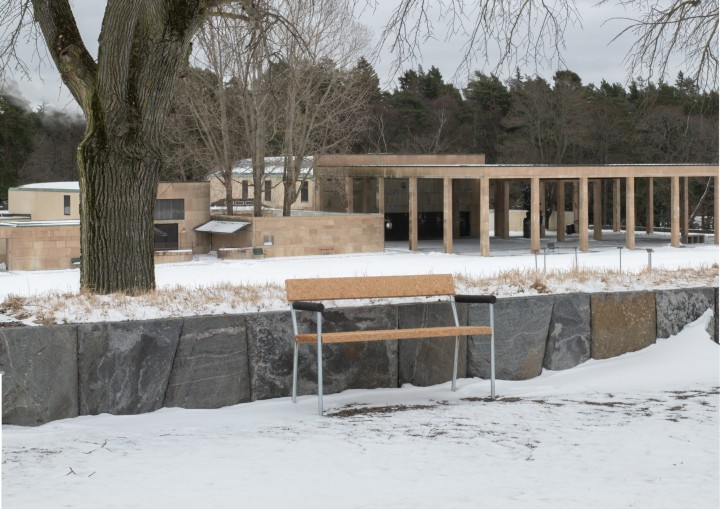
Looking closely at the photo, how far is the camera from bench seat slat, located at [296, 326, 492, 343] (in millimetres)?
7633

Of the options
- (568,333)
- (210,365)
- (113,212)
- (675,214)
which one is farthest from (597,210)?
(210,365)

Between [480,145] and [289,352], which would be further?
[480,145]

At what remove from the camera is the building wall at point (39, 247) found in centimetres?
3531

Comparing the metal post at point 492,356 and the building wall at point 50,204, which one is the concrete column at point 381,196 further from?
the metal post at point 492,356

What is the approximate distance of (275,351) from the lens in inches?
323

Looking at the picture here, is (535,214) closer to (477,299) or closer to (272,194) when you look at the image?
(272,194)

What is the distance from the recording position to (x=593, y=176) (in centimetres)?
4188

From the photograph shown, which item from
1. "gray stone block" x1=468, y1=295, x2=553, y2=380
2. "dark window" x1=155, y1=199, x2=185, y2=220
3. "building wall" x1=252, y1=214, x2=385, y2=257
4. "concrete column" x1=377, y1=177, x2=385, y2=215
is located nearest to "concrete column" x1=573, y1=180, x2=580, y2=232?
"concrete column" x1=377, y1=177, x2=385, y2=215

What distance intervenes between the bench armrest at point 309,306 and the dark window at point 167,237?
34691mm

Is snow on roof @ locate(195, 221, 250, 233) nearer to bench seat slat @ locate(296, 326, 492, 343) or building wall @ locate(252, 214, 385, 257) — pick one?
building wall @ locate(252, 214, 385, 257)

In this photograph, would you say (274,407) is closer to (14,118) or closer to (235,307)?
(235,307)

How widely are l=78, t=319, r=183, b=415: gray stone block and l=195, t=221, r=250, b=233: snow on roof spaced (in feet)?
106

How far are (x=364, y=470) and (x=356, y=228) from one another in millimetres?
36392

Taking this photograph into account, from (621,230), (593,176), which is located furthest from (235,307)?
(621,230)
